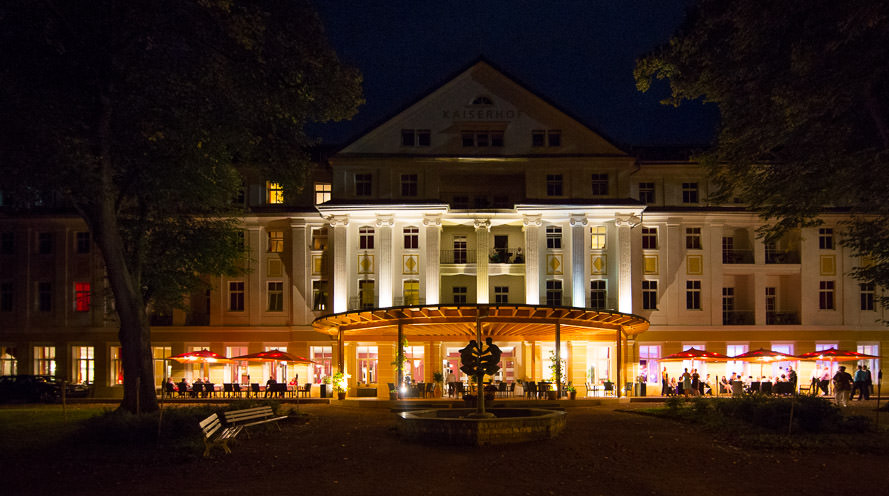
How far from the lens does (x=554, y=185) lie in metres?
41.8

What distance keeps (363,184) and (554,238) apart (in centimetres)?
1092

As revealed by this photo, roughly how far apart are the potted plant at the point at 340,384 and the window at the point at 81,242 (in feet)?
62.0

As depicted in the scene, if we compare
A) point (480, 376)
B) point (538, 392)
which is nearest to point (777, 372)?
point (538, 392)

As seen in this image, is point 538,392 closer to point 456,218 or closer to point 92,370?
point 456,218

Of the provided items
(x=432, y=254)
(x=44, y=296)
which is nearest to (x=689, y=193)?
(x=432, y=254)

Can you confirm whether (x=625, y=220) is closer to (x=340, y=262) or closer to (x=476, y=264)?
(x=476, y=264)

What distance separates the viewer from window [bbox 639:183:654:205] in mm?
43375

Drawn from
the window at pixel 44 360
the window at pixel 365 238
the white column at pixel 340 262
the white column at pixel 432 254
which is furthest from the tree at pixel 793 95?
the window at pixel 44 360

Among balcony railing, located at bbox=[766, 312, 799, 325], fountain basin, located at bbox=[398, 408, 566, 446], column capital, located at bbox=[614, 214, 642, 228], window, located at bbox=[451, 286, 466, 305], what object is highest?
column capital, located at bbox=[614, 214, 642, 228]

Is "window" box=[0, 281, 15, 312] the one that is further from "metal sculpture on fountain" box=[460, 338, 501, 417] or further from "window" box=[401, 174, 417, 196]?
"metal sculpture on fountain" box=[460, 338, 501, 417]

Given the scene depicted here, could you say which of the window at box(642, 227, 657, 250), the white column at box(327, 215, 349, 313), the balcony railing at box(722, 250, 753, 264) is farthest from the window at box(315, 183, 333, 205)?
the balcony railing at box(722, 250, 753, 264)

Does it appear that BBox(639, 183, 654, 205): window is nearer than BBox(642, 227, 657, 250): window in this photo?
No

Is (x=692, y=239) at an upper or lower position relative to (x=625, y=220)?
lower

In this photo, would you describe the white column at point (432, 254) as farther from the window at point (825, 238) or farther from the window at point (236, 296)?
the window at point (825, 238)
